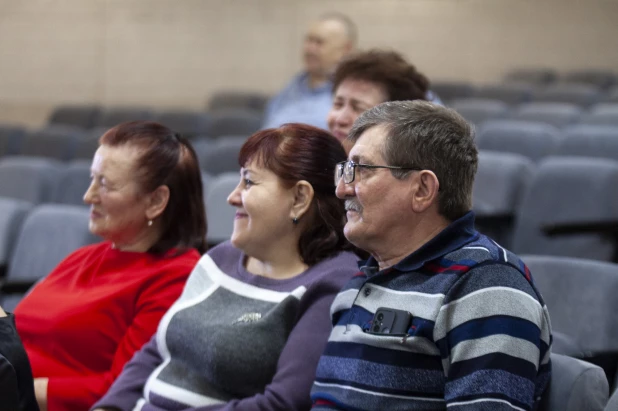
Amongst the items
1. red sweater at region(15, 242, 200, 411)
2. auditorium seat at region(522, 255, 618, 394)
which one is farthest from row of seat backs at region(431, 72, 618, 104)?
red sweater at region(15, 242, 200, 411)

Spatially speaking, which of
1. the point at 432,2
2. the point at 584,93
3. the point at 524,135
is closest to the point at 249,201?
the point at 524,135

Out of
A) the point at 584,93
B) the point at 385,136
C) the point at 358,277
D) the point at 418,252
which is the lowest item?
the point at 584,93

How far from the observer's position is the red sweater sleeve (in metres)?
1.85

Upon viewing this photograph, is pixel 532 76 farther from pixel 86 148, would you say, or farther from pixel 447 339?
pixel 447 339

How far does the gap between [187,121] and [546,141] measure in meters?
3.17

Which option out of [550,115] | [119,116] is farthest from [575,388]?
[119,116]

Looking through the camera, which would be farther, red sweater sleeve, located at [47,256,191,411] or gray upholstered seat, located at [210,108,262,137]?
gray upholstered seat, located at [210,108,262,137]

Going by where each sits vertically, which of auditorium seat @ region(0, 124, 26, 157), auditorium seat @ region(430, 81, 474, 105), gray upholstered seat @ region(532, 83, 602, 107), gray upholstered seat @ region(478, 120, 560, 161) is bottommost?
auditorium seat @ region(0, 124, 26, 157)

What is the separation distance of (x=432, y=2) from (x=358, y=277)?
316 inches

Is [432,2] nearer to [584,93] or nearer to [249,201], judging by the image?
[584,93]

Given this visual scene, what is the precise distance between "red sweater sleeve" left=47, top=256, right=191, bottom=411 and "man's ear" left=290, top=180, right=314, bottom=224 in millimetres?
385

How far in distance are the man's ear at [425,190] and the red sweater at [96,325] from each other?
741 millimetres

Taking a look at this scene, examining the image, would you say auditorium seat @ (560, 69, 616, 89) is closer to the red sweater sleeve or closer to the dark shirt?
the red sweater sleeve

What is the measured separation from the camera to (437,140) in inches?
53.4
